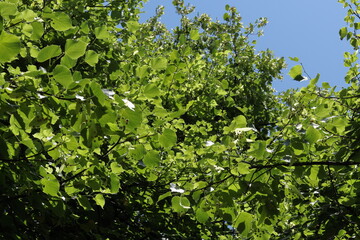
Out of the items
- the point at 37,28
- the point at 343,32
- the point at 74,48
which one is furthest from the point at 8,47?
the point at 343,32

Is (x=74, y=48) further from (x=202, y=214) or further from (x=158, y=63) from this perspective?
(x=202, y=214)

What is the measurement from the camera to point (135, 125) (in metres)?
2.17

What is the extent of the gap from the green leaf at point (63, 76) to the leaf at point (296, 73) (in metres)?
1.66

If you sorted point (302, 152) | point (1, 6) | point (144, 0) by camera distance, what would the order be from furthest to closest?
1. point (144, 0)
2. point (302, 152)
3. point (1, 6)

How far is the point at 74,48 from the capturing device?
212 centimetres

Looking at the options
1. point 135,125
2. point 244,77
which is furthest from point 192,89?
point 135,125

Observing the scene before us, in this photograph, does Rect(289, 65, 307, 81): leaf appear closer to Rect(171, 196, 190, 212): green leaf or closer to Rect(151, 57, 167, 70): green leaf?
Rect(151, 57, 167, 70): green leaf

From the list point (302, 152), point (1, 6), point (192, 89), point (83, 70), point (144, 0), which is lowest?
point (302, 152)

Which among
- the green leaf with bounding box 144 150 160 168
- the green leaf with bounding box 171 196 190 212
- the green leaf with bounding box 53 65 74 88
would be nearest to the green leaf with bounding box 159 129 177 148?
the green leaf with bounding box 144 150 160 168

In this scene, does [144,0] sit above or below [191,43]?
below

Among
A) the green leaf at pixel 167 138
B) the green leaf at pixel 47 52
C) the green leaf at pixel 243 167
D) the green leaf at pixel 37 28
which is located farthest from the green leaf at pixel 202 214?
the green leaf at pixel 37 28

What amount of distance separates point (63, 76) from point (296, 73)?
1724 millimetres

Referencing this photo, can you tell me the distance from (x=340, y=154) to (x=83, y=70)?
460 centimetres

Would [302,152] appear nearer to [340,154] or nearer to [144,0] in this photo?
[340,154]
